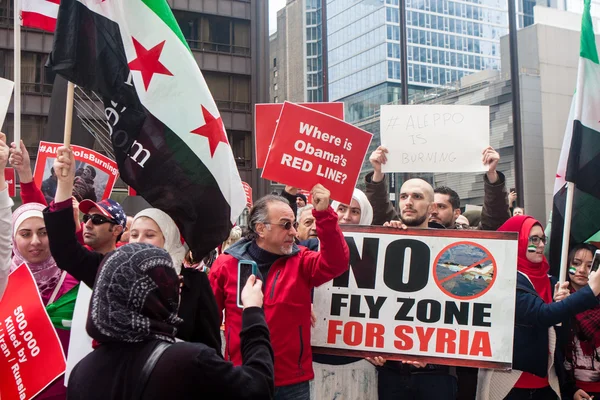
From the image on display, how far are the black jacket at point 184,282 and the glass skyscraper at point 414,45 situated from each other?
1617 inches

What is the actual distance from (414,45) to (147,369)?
5815cm

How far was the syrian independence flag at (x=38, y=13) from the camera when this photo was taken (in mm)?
4477

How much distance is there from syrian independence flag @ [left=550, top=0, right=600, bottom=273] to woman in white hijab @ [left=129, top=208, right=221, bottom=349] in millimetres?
2513

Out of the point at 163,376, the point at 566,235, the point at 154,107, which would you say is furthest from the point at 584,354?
the point at 163,376

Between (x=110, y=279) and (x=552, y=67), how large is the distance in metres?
50.9

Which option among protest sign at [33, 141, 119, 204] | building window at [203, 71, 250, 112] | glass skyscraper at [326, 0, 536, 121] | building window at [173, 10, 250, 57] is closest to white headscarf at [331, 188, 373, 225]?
protest sign at [33, 141, 119, 204]

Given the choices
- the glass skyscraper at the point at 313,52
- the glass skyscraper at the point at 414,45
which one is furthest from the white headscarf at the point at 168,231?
the glass skyscraper at the point at 313,52

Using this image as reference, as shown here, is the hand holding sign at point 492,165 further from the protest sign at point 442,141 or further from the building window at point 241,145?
the building window at point 241,145

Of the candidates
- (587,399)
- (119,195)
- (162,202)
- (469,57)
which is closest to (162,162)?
(162,202)

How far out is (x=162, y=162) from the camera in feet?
11.8

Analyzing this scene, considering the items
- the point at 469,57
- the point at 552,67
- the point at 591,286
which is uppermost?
the point at 469,57

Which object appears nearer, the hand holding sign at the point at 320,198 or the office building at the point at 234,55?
the hand holding sign at the point at 320,198

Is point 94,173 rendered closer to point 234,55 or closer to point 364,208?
point 364,208

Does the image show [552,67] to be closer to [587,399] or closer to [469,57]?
[469,57]
